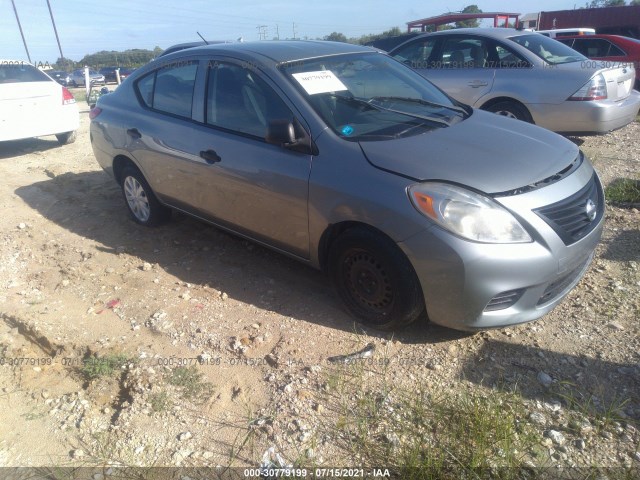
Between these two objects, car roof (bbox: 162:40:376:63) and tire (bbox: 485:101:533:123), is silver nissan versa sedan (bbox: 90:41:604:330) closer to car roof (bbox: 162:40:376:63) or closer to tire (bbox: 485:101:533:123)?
car roof (bbox: 162:40:376:63)

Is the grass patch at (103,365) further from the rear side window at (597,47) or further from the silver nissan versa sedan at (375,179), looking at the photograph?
the rear side window at (597,47)

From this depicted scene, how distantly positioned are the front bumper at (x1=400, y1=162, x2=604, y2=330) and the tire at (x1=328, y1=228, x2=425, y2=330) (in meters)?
0.09

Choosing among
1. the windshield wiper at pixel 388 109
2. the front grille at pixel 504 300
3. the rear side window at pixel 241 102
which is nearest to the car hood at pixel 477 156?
the windshield wiper at pixel 388 109

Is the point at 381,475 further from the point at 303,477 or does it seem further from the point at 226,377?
the point at 226,377

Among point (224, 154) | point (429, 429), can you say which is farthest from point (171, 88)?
point (429, 429)

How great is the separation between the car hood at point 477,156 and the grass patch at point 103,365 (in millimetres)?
1913

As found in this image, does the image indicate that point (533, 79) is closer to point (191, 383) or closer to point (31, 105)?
point (191, 383)

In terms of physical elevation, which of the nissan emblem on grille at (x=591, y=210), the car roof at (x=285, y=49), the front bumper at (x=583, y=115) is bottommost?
the front bumper at (x=583, y=115)

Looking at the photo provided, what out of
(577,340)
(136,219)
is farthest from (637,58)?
(136,219)

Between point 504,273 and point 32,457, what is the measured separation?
2.49m

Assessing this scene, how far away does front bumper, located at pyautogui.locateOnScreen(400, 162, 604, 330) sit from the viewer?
252 cm

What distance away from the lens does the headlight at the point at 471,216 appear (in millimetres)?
2545

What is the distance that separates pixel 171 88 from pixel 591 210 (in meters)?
3.29

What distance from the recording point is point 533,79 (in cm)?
625
